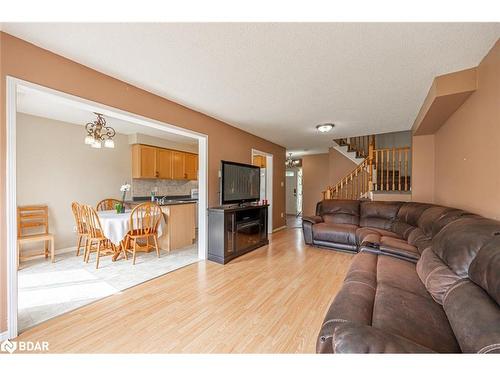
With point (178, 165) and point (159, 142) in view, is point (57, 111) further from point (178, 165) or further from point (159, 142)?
point (178, 165)

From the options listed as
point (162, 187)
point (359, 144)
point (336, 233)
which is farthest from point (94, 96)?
point (359, 144)

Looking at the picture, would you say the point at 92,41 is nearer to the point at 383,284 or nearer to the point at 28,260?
the point at 383,284

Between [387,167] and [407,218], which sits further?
[387,167]

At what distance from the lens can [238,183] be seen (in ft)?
12.5

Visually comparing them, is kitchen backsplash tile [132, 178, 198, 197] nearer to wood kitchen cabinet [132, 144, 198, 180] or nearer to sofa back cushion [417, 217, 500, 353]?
wood kitchen cabinet [132, 144, 198, 180]

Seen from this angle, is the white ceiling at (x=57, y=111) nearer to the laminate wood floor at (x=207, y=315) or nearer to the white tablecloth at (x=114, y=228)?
Answer: the white tablecloth at (x=114, y=228)

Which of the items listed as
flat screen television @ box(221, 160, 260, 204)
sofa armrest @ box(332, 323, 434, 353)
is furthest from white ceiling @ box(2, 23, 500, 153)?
sofa armrest @ box(332, 323, 434, 353)

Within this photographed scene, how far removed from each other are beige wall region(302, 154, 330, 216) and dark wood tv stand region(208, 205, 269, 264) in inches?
178

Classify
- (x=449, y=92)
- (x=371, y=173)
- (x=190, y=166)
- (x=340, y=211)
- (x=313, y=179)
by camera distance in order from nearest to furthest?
1. (x=449, y=92)
2. (x=340, y=211)
3. (x=371, y=173)
4. (x=190, y=166)
5. (x=313, y=179)

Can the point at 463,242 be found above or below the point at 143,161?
below

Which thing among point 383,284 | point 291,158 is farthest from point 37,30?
point 291,158

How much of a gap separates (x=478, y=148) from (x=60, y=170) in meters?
5.85
